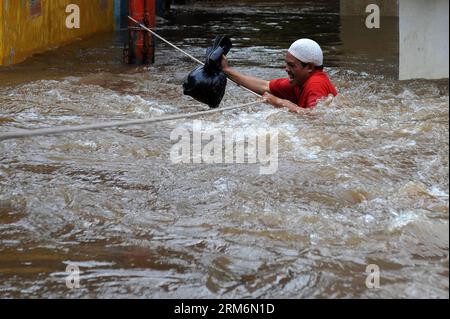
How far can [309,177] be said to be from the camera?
16.8ft

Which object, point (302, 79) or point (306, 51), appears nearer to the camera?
point (306, 51)

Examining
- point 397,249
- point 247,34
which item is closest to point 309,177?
point 397,249

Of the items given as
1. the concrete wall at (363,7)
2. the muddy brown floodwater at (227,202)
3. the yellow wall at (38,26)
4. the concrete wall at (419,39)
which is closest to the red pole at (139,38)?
the yellow wall at (38,26)

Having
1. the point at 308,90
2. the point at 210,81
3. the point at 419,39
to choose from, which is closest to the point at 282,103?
the point at 308,90

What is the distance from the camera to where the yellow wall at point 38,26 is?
9.92m

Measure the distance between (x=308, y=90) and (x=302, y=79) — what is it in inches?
6.9

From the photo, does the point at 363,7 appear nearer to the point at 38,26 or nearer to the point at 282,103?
the point at 38,26

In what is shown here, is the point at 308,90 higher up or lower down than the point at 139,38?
lower down

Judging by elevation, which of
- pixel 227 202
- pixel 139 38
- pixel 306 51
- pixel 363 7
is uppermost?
pixel 363 7

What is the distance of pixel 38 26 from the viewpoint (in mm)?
11289

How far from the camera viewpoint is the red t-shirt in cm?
594

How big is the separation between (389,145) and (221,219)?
6.77ft

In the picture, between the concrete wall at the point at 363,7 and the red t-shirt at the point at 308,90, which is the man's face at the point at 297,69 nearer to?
the red t-shirt at the point at 308,90
